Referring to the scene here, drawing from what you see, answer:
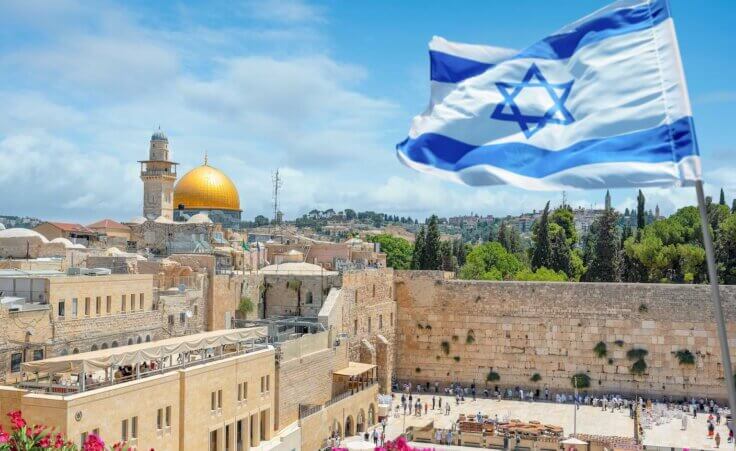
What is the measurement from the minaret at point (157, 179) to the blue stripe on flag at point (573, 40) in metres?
44.1

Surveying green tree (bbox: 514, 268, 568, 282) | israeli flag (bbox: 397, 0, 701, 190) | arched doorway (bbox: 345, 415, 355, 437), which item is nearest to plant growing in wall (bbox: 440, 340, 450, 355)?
arched doorway (bbox: 345, 415, 355, 437)

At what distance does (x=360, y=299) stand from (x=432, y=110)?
26594mm

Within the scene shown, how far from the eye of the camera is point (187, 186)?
5338cm

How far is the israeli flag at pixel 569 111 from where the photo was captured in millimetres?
6559

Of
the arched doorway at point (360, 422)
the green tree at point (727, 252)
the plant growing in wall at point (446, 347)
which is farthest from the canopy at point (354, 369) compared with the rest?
the green tree at point (727, 252)

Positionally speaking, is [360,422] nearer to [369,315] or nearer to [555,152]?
[369,315]

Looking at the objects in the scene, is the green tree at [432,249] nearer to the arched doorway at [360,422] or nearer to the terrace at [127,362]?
the arched doorway at [360,422]

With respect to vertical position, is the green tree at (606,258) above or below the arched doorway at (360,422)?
above

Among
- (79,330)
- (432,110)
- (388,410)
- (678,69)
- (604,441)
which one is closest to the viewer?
(678,69)

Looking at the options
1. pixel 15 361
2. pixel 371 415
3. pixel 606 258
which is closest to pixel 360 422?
pixel 371 415

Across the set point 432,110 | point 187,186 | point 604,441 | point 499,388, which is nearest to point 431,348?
point 499,388

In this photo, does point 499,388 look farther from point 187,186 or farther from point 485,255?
point 187,186

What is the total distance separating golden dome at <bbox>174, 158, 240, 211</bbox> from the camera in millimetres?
53062

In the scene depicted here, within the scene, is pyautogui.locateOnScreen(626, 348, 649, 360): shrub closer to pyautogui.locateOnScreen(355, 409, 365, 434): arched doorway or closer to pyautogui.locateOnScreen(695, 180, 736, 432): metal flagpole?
pyautogui.locateOnScreen(355, 409, 365, 434): arched doorway
